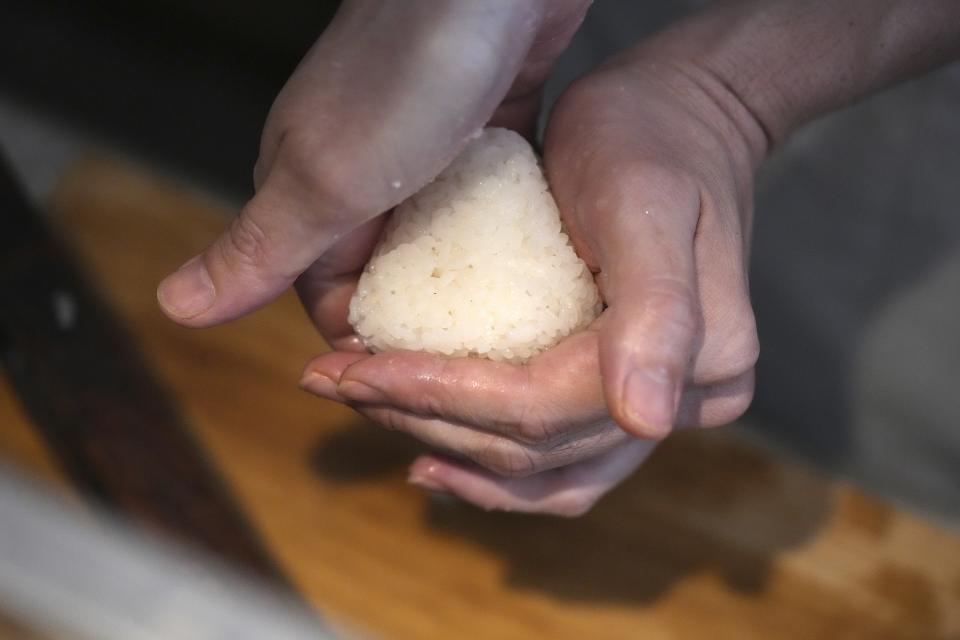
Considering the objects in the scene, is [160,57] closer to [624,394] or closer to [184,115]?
[184,115]

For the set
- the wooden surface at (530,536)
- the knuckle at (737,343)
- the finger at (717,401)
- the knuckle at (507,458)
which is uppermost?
the knuckle at (737,343)

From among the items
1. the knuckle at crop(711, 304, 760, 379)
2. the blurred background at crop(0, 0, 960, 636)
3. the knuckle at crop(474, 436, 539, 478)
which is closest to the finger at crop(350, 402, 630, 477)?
the knuckle at crop(474, 436, 539, 478)

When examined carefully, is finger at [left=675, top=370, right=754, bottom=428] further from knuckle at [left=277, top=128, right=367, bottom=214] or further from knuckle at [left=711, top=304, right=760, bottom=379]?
knuckle at [left=277, top=128, right=367, bottom=214]

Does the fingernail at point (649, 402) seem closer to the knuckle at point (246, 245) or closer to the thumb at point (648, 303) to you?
the thumb at point (648, 303)

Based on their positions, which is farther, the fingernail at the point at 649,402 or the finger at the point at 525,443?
the finger at the point at 525,443

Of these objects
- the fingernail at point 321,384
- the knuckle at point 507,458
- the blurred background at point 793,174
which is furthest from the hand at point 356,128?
the blurred background at point 793,174

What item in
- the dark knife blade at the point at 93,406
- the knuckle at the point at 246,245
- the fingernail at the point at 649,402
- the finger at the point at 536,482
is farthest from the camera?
the dark knife blade at the point at 93,406
